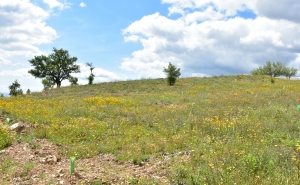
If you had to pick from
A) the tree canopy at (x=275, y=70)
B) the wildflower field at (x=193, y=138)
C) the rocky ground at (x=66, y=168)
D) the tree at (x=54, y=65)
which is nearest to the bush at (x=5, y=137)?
the wildflower field at (x=193, y=138)

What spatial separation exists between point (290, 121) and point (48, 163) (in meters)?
8.81

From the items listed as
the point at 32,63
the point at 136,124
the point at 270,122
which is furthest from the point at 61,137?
the point at 32,63

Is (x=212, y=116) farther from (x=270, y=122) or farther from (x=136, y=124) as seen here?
(x=136, y=124)

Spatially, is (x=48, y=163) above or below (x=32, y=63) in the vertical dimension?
below


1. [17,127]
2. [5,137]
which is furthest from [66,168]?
[17,127]

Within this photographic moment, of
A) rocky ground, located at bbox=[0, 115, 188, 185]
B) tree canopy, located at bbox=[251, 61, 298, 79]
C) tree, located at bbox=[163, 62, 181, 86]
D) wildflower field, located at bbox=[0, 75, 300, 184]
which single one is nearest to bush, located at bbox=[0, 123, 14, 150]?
wildflower field, located at bbox=[0, 75, 300, 184]

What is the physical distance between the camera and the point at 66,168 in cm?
676

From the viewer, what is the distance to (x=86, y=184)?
19.1 ft

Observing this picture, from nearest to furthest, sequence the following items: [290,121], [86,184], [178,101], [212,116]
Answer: [86,184] < [290,121] < [212,116] < [178,101]

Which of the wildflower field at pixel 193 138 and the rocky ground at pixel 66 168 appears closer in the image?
the wildflower field at pixel 193 138

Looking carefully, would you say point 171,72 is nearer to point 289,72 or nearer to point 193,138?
point 193,138

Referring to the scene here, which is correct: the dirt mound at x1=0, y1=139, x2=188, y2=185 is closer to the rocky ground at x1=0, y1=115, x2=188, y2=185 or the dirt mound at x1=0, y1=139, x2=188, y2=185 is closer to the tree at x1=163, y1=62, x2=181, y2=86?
the rocky ground at x1=0, y1=115, x2=188, y2=185

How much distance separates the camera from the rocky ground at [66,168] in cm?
606

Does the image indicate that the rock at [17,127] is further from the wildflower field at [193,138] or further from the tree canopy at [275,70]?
the tree canopy at [275,70]
